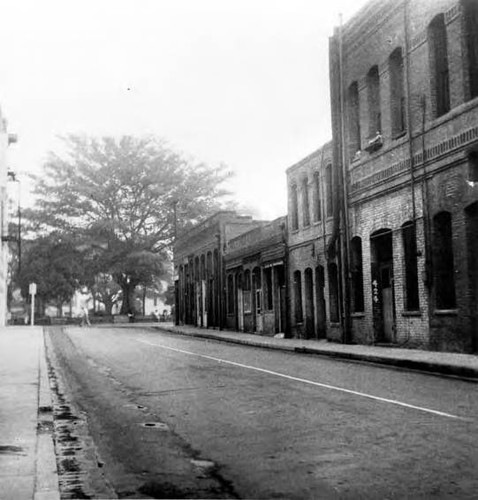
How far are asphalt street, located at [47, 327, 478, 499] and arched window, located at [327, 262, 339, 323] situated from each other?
34.5ft

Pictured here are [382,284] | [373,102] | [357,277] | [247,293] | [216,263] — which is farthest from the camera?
[216,263]

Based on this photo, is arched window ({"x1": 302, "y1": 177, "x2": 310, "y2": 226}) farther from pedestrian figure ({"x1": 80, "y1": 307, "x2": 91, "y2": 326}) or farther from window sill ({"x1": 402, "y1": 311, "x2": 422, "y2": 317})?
pedestrian figure ({"x1": 80, "y1": 307, "x2": 91, "y2": 326})

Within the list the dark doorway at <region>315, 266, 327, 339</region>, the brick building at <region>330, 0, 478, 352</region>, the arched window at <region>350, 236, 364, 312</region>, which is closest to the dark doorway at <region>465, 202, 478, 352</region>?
the brick building at <region>330, 0, 478, 352</region>

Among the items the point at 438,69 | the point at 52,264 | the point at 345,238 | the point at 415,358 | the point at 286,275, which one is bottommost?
the point at 415,358

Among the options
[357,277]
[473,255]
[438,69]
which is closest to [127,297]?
[357,277]

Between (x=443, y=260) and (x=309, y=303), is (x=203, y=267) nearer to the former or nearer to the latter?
(x=309, y=303)

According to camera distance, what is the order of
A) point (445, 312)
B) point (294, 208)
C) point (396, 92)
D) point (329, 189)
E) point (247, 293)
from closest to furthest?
point (445, 312)
point (396, 92)
point (329, 189)
point (294, 208)
point (247, 293)

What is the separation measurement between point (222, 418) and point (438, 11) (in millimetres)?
13490

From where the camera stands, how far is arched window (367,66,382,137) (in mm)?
22125

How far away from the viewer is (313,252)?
2683cm

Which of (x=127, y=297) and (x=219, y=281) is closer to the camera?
(x=219, y=281)

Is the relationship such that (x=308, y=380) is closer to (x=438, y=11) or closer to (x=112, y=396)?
(x=112, y=396)

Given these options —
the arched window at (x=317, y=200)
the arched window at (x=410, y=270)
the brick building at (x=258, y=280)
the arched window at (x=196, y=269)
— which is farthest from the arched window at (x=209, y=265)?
the arched window at (x=410, y=270)

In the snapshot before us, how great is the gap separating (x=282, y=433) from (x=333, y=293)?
1817 cm
